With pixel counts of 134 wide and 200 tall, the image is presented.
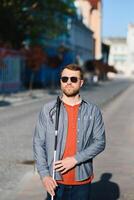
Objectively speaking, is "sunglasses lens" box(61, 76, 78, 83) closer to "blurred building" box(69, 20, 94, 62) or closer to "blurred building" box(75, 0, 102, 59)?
Result: "blurred building" box(69, 20, 94, 62)

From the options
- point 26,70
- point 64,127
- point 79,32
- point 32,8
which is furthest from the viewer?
point 79,32

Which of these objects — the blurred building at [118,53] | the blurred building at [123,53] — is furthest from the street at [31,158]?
the blurred building at [118,53]

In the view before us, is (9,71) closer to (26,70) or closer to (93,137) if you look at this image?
(26,70)

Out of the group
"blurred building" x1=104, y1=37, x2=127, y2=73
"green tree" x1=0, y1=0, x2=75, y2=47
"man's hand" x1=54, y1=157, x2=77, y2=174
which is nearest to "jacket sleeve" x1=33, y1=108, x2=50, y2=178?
"man's hand" x1=54, y1=157, x2=77, y2=174

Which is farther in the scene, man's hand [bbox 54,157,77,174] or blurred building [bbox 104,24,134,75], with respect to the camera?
blurred building [bbox 104,24,134,75]

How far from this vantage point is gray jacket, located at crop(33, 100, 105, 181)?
5.19 m

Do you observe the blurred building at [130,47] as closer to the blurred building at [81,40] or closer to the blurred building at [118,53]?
the blurred building at [118,53]

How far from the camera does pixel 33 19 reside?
2154 inches

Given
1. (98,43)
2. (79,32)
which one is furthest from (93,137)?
(98,43)

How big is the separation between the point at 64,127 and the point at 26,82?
60.6 m

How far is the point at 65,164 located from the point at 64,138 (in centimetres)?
21

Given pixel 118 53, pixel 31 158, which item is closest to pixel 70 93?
pixel 31 158

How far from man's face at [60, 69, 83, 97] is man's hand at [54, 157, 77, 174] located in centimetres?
51

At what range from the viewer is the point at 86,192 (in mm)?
5363
